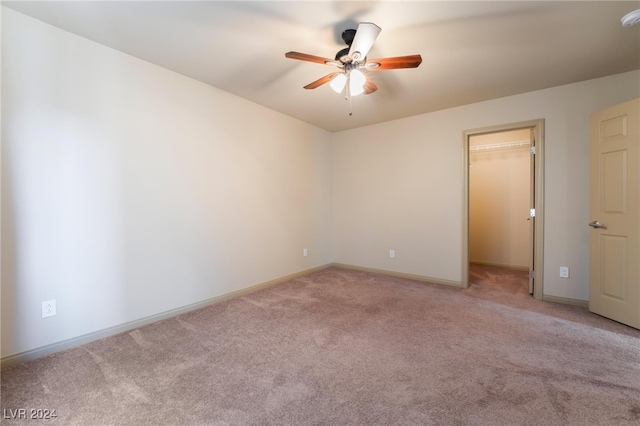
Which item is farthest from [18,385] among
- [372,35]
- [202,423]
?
[372,35]

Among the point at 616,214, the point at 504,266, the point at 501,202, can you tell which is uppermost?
the point at 501,202

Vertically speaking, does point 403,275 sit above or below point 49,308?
below

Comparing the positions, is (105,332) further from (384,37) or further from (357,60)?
(384,37)

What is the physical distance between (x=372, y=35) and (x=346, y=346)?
2.31 meters

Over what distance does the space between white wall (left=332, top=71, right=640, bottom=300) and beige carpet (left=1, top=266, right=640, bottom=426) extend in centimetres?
98

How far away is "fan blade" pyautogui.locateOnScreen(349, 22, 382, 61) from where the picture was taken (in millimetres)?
1701

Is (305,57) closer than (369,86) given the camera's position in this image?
Yes

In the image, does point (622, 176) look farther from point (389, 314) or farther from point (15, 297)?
point (15, 297)

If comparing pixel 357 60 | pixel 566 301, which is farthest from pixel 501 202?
pixel 357 60

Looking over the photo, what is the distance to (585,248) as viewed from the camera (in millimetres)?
2977

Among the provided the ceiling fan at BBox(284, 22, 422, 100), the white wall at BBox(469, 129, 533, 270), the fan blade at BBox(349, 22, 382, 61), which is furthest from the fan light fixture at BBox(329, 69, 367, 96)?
the white wall at BBox(469, 129, 533, 270)

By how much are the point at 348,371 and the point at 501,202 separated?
4.68 meters

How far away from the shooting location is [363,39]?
1.82 metres

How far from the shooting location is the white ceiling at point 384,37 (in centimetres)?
186
